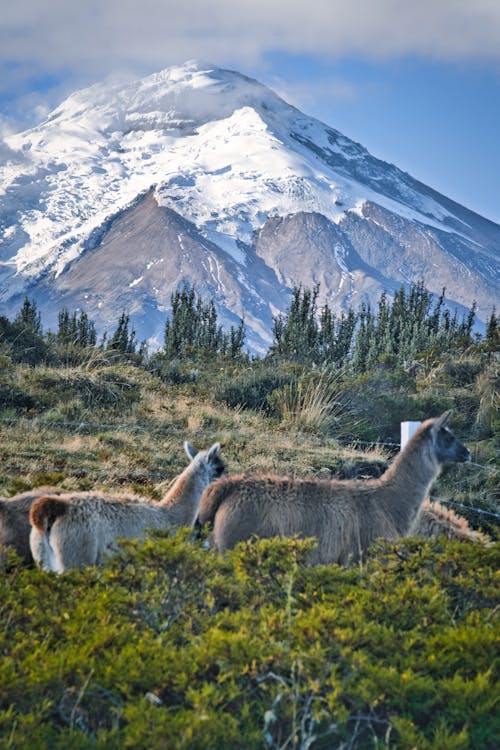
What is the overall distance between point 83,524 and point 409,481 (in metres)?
2.92

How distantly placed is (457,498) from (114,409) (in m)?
6.83

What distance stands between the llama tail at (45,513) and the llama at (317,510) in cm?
123

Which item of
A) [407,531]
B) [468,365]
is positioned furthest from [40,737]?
[468,365]

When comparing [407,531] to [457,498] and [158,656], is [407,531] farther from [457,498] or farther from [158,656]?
[457,498]

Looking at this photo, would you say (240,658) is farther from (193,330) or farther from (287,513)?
(193,330)

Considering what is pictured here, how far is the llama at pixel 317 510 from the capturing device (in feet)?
22.4

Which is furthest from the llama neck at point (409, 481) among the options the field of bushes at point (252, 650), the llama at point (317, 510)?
the field of bushes at point (252, 650)

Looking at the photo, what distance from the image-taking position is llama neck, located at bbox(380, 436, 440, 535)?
7.28 meters

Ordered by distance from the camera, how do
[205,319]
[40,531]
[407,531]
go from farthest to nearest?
[205,319] → [407,531] → [40,531]

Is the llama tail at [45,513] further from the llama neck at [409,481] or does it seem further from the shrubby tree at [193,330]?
the shrubby tree at [193,330]

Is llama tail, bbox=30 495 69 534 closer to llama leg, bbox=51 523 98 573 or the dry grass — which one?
llama leg, bbox=51 523 98 573

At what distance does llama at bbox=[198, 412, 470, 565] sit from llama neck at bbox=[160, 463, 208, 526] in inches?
26.1

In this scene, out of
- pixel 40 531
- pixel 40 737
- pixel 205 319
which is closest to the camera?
pixel 40 737

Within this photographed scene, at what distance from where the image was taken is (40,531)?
6.64m
